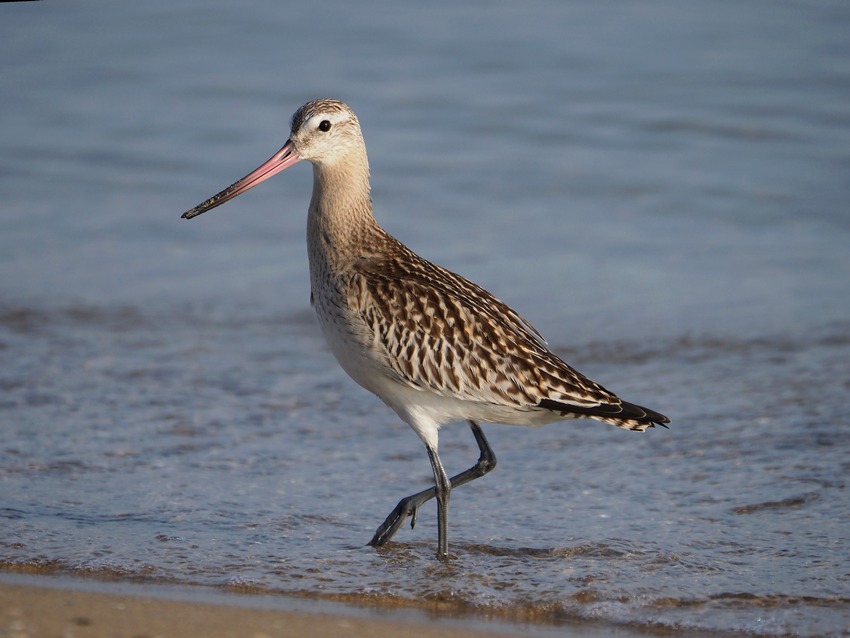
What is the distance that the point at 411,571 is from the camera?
20.1 ft

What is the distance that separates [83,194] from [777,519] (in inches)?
335

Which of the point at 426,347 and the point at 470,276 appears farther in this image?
the point at 470,276

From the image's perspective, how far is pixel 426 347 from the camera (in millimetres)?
6367

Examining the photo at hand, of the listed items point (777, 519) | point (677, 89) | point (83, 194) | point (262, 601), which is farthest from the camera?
point (677, 89)

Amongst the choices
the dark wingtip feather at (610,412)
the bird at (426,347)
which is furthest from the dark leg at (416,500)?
the dark wingtip feather at (610,412)

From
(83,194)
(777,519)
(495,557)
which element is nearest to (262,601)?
(495,557)

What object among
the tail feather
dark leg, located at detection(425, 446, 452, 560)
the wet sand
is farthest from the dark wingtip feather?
the wet sand

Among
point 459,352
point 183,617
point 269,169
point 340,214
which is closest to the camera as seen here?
point 183,617

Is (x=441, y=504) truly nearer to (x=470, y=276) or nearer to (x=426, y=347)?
(x=426, y=347)

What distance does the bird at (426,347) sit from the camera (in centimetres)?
636

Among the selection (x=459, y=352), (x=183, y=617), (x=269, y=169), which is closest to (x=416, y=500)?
(x=459, y=352)

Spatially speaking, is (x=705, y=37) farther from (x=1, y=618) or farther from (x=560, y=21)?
(x=1, y=618)

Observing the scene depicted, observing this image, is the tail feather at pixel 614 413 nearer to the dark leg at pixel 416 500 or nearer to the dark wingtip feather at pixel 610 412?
the dark wingtip feather at pixel 610 412

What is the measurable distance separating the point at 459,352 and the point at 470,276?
4649mm
